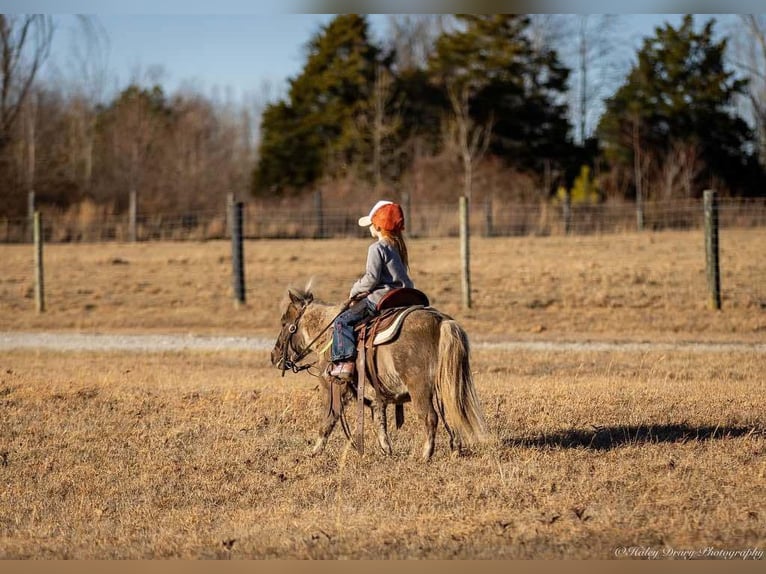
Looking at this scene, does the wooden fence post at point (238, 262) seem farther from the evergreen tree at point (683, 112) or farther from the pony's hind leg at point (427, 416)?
the evergreen tree at point (683, 112)

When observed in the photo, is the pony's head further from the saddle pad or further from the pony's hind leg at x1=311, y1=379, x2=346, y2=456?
the saddle pad

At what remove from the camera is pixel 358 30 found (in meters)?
48.5

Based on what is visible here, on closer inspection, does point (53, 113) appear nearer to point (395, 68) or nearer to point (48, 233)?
point (395, 68)

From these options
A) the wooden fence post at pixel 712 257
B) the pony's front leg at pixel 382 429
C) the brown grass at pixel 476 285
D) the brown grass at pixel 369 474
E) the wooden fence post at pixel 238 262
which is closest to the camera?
the brown grass at pixel 369 474

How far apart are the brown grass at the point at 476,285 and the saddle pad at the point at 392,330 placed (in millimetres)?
9856

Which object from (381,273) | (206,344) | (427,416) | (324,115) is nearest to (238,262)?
(206,344)

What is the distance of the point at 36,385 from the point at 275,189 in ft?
130

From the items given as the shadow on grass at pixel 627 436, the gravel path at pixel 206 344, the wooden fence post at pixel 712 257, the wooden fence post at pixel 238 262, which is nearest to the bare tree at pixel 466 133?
the wooden fence post at pixel 238 262

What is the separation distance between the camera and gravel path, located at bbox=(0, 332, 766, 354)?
53.2ft

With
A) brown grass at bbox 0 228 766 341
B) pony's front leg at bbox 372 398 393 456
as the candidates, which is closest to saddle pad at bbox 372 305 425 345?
pony's front leg at bbox 372 398 393 456

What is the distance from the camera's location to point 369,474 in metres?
8.27

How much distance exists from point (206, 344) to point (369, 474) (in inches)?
379

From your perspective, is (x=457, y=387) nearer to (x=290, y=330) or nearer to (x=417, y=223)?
(x=290, y=330)

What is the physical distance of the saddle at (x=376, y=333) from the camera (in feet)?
28.0
